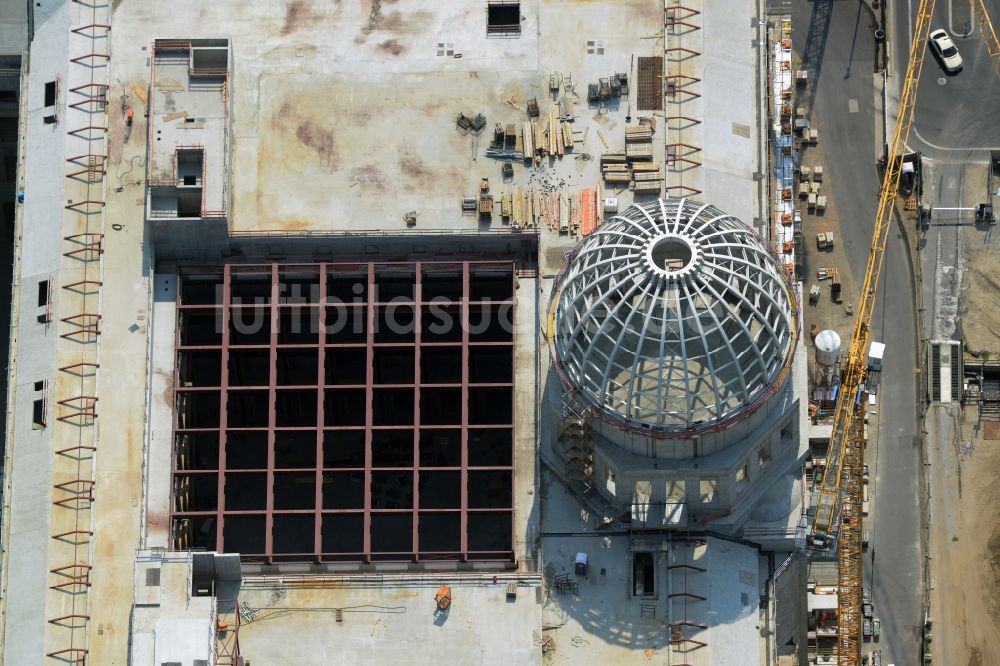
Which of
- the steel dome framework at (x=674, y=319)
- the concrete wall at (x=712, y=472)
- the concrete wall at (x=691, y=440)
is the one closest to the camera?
the steel dome framework at (x=674, y=319)

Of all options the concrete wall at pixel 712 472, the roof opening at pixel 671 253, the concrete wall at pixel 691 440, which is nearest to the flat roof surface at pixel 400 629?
the concrete wall at pixel 712 472

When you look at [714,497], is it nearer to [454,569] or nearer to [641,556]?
[641,556]

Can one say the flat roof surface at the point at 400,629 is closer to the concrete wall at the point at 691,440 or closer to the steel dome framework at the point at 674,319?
the concrete wall at the point at 691,440

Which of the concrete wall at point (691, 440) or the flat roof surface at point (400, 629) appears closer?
the concrete wall at point (691, 440)

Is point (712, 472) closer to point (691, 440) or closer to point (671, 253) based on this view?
point (691, 440)

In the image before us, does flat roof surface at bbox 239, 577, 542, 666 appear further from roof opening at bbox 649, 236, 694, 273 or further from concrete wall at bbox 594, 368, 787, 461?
roof opening at bbox 649, 236, 694, 273

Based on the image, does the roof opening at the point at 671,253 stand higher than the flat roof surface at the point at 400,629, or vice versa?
the roof opening at the point at 671,253

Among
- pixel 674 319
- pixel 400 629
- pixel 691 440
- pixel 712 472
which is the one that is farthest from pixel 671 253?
pixel 400 629

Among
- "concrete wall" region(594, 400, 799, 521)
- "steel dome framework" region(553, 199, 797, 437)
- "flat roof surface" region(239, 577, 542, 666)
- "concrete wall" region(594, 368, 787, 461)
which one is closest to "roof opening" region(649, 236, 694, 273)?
"steel dome framework" region(553, 199, 797, 437)
